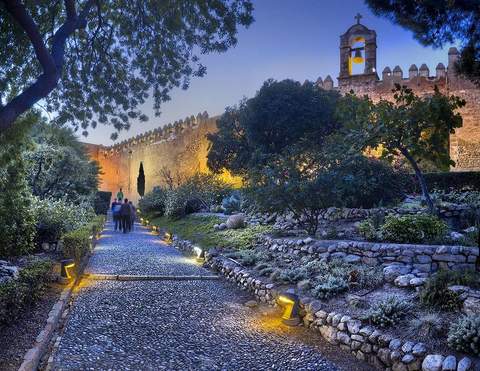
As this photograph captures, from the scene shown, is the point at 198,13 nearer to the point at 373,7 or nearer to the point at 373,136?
the point at 373,7

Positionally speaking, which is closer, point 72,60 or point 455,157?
point 72,60

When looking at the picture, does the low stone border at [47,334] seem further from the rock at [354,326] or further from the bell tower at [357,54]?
the bell tower at [357,54]

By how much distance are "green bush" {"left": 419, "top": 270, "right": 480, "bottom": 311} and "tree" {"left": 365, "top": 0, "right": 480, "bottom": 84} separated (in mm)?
2918

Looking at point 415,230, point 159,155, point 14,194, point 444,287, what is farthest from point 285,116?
point 159,155

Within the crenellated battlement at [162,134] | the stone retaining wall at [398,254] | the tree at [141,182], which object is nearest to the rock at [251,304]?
the stone retaining wall at [398,254]

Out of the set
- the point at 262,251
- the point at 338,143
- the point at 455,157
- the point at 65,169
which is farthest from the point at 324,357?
the point at 455,157

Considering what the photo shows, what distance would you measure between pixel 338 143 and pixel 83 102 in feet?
19.2

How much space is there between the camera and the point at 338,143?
388 inches

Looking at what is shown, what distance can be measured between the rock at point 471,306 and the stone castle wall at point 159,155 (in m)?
22.8

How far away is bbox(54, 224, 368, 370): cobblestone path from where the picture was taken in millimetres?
3850

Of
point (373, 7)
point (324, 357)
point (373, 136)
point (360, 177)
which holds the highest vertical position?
point (373, 7)

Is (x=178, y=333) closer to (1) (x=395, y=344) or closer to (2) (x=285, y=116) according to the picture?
(1) (x=395, y=344)

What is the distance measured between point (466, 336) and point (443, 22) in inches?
183

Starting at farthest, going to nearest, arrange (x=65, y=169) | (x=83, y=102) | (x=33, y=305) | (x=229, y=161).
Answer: (x=229, y=161), (x=65, y=169), (x=83, y=102), (x=33, y=305)
